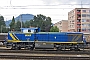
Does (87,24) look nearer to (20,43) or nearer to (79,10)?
(79,10)

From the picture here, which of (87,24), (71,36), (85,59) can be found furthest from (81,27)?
(85,59)

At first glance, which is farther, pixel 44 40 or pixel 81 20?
pixel 81 20

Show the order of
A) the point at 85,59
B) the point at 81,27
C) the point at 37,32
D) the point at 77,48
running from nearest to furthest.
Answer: the point at 85,59 → the point at 77,48 → the point at 37,32 → the point at 81,27

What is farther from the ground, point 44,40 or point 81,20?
point 81,20

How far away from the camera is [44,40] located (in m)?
25.6

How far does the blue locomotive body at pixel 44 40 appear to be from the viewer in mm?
24837

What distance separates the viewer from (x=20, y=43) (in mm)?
25516

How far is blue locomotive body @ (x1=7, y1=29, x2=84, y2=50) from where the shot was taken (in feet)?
81.5

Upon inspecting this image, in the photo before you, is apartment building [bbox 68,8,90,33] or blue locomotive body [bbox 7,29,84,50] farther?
apartment building [bbox 68,8,90,33]

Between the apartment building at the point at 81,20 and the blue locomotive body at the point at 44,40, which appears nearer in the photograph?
the blue locomotive body at the point at 44,40

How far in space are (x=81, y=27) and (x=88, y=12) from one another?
7.79 m

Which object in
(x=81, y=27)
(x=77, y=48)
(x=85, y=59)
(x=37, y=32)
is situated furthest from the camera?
(x=81, y=27)

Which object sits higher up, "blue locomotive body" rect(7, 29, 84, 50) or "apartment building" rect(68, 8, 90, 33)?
"apartment building" rect(68, 8, 90, 33)

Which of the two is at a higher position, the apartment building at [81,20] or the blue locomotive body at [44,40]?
the apartment building at [81,20]
